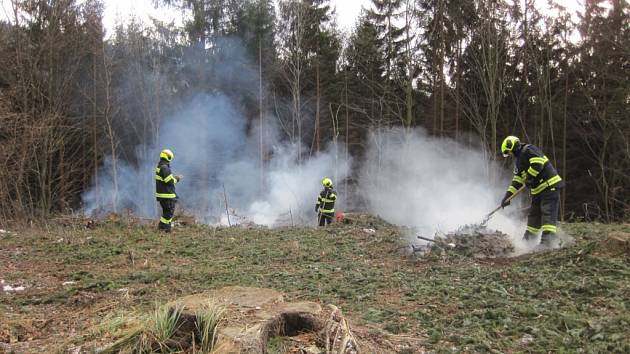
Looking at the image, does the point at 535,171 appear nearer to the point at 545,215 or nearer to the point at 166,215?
the point at 545,215

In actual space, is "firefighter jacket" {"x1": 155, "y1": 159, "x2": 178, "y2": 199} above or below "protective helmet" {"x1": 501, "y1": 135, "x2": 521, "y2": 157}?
below

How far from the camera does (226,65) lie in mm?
28969

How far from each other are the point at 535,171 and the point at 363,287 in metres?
3.82

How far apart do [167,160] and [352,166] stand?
64.3ft

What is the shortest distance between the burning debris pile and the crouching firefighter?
22.9 inches

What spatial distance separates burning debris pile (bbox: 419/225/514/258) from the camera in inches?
282

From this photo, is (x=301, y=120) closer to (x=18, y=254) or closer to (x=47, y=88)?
(x=47, y=88)

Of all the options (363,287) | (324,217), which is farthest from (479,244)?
(324,217)

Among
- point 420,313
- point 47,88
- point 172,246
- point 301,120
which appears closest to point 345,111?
point 301,120

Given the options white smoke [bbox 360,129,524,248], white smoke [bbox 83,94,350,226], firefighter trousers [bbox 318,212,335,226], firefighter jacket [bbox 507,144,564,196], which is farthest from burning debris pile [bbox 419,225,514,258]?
white smoke [bbox 83,94,350,226]

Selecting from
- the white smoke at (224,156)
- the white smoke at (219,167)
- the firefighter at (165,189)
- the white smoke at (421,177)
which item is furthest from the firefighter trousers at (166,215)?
the white smoke at (224,156)

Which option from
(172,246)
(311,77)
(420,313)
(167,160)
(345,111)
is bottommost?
(172,246)

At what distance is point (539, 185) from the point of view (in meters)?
7.61

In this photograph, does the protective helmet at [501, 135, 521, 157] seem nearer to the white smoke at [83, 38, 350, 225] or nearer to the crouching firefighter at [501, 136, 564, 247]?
the crouching firefighter at [501, 136, 564, 247]
